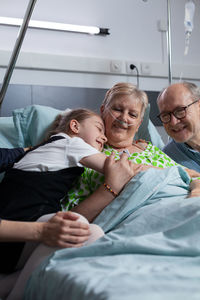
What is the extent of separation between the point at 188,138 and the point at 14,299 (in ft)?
4.80

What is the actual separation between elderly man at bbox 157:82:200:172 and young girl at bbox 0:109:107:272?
0.80 metres

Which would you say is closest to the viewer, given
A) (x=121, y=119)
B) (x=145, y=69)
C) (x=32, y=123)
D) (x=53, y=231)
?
(x=53, y=231)

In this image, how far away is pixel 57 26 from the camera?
3061 millimetres

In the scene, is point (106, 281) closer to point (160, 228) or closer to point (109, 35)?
point (160, 228)

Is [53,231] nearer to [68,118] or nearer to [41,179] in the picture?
[41,179]

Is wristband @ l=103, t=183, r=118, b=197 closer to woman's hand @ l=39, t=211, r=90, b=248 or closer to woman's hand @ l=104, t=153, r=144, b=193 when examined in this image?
woman's hand @ l=104, t=153, r=144, b=193

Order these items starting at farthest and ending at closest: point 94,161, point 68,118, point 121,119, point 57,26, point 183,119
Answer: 1. point 57,26
2. point 183,119
3. point 121,119
4. point 68,118
5. point 94,161

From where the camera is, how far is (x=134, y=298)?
0.75 m

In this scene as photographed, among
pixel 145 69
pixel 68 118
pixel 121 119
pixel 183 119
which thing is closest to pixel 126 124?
pixel 121 119

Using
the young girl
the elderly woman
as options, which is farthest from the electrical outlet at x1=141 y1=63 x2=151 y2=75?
the young girl

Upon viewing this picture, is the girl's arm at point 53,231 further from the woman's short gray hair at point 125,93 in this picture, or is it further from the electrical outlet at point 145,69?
the electrical outlet at point 145,69

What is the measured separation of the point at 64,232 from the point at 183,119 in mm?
1313

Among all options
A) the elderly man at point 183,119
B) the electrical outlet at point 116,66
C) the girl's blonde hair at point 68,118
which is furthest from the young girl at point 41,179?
the electrical outlet at point 116,66

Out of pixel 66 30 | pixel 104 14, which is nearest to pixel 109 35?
pixel 104 14
